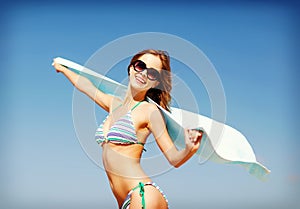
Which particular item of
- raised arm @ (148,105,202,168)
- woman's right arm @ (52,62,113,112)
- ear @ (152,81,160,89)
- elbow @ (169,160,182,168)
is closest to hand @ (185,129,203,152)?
raised arm @ (148,105,202,168)

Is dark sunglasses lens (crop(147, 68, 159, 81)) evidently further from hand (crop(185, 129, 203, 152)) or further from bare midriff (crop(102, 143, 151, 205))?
hand (crop(185, 129, 203, 152))

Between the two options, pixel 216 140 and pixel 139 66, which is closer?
pixel 216 140

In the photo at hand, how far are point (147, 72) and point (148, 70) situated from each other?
13mm

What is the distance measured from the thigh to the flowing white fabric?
276 millimetres

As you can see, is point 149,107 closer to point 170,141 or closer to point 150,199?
point 170,141

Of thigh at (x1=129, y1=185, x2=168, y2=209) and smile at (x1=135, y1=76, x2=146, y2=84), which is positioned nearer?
thigh at (x1=129, y1=185, x2=168, y2=209)

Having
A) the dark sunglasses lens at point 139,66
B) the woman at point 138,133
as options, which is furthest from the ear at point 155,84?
the dark sunglasses lens at point 139,66

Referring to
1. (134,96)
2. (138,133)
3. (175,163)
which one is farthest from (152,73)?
(175,163)

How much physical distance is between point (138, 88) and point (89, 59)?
1.02ft

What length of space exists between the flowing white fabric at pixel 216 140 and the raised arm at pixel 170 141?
0.04m

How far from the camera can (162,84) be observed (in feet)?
10.2

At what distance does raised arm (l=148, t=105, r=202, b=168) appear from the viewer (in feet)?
8.68

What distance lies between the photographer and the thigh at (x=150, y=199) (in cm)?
285

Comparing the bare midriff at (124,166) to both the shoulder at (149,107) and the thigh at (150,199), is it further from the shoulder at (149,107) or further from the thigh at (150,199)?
the shoulder at (149,107)
